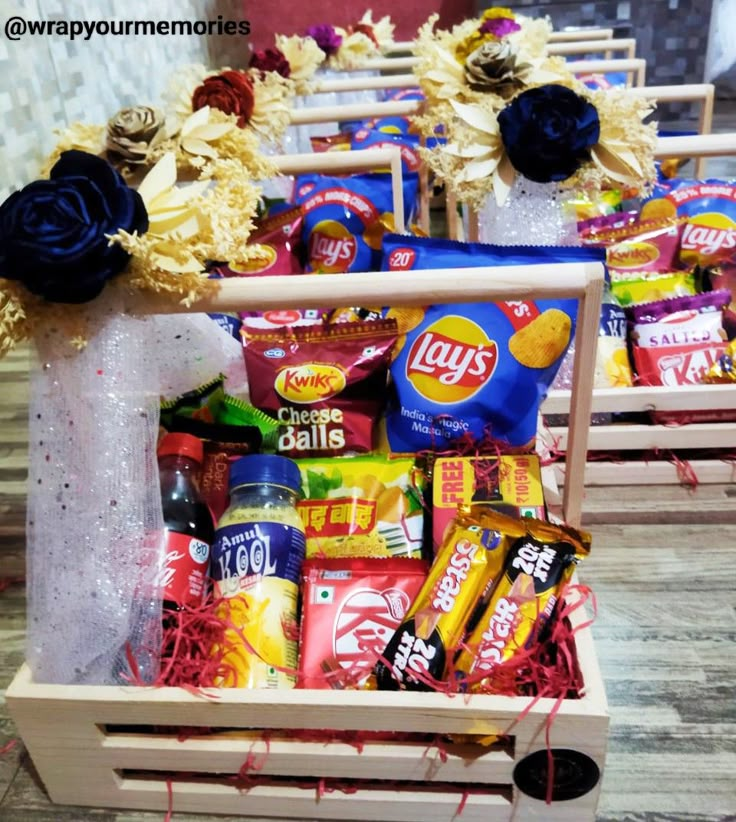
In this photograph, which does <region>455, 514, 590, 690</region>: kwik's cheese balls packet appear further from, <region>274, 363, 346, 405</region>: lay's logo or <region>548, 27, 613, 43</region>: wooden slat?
<region>548, 27, 613, 43</region>: wooden slat

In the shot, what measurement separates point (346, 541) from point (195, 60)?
252 cm

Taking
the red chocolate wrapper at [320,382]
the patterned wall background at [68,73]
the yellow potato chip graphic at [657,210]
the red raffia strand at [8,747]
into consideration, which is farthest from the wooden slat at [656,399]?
the patterned wall background at [68,73]

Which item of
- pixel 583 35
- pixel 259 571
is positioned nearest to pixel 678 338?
pixel 259 571

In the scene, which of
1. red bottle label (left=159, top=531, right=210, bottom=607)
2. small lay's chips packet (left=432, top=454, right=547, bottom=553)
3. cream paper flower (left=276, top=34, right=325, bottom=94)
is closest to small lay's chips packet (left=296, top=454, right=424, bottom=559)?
small lay's chips packet (left=432, top=454, right=547, bottom=553)

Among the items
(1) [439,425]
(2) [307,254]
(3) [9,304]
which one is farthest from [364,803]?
(2) [307,254]

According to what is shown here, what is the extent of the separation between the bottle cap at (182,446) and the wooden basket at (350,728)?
23cm

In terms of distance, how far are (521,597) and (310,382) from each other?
1.48ft

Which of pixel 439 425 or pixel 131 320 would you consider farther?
pixel 439 425

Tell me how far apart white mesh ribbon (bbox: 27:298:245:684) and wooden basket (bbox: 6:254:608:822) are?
0.04 metres

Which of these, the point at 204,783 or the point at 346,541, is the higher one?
the point at 346,541

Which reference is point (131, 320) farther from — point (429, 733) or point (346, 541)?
point (429, 733)

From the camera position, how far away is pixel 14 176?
169 cm

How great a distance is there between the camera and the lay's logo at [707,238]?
5.24 feet

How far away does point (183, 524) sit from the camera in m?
0.94
